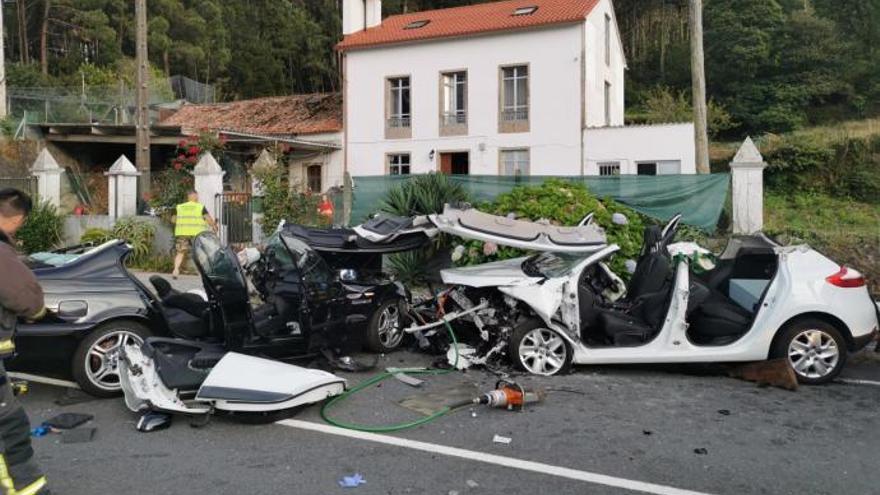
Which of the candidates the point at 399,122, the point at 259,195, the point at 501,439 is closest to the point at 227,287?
the point at 501,439

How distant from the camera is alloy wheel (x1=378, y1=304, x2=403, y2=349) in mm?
7184

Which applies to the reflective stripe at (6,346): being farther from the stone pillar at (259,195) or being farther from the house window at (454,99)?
the house window at (454,99)

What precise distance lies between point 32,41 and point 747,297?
172 ft

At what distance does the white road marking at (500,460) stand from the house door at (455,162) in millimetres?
23502

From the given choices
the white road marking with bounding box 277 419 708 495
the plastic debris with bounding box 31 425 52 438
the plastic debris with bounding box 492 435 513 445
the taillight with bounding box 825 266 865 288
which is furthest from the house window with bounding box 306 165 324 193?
the plastic debris with bounding box 492 435 513 445

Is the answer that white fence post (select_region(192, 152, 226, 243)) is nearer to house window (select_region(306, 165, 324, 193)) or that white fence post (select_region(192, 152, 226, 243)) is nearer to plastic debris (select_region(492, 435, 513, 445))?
plastic debris (select_region(492, 435, 513, 445))

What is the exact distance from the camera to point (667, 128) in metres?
23.5

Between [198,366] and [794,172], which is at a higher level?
[794,172]

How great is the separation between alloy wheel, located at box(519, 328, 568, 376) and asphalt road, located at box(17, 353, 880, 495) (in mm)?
276

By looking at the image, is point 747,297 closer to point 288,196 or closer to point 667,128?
point 288,196

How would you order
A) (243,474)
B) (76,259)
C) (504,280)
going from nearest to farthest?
(243,474), (76,259), (504,280)

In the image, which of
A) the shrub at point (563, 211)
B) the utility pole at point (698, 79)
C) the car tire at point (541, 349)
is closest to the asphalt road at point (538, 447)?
the car tire at point (541, 349)

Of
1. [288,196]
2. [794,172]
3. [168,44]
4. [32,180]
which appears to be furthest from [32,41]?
[794,172]

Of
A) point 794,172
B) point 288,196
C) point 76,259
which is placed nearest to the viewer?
point 76,259
